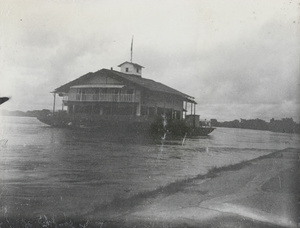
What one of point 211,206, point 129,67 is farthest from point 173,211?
point 129,67

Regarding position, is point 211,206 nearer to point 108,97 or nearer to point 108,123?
point 108,123

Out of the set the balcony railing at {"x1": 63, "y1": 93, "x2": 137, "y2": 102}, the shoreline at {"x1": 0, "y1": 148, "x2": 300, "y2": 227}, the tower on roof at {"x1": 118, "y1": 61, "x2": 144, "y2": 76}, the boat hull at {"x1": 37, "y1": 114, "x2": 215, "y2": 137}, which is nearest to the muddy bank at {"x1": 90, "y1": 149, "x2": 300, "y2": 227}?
the shoreline at {"x1": 0, "y1": 148, "x2": 300, "y2": 227}

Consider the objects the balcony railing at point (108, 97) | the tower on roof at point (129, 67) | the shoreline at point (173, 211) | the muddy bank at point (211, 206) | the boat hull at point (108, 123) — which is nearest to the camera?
the shoreline at point (173, 211)

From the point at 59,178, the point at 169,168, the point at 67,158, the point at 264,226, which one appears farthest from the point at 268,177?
the point at 67,158

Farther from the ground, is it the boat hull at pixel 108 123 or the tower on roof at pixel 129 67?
the tower on roof at pixel 129 67

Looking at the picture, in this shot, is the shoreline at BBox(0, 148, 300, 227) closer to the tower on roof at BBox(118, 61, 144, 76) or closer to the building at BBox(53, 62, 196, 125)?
the building at BBox(53, 62, 196, 125)

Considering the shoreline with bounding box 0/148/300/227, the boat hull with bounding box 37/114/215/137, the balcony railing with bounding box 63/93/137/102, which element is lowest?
the shoreline with bounding box 0/148/300/227

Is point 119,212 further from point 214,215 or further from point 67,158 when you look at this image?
point 67,158

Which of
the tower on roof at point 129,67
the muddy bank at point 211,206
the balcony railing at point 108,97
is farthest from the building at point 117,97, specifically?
the muddy bank at point 211,206

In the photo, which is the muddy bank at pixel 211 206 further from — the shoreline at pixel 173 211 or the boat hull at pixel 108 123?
the boat hull at pixel 108 123

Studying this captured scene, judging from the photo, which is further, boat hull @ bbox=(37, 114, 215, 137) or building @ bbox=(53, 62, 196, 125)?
building @ bbox=(53, 62, 196, 125)

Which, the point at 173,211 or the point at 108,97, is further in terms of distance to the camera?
the point at 108,97

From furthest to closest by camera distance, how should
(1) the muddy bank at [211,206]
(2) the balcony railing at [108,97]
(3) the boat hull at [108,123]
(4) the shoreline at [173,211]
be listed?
1. (2) the balcony railing at [108,97]
2. (3) the boat hull at [108,123]
3. (1) the muddy bank at [211,206]
4. (4) the shoreline at [173,211]
